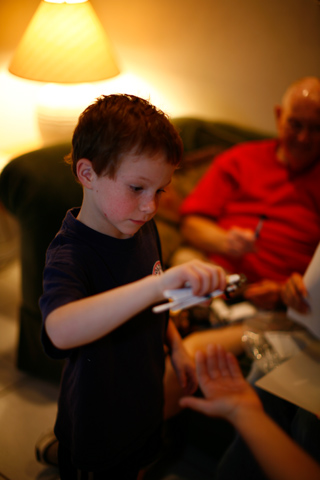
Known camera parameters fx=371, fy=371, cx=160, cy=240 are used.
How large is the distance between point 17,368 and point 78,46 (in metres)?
1.08

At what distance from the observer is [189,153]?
175cm

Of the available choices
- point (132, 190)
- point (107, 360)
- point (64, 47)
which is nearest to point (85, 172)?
point (132, 190)

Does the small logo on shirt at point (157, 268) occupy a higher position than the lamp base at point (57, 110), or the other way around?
the lamp base at point (57, 110)

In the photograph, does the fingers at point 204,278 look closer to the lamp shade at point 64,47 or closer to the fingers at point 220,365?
the fingers at point 220,365

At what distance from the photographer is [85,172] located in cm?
56

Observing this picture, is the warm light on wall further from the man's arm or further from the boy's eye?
the man's arm

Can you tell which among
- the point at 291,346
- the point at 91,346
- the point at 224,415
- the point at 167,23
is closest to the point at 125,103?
the point at 91,346

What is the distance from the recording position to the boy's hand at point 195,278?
457mm

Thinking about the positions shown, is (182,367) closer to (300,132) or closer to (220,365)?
(220,365)

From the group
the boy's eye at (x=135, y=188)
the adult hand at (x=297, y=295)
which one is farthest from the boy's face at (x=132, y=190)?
the adult hand at (x=297, y=295)

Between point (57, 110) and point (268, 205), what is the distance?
0.87 metres

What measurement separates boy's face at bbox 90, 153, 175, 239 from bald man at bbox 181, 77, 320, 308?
0.78 metres

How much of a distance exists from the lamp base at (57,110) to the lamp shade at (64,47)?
0.13ft

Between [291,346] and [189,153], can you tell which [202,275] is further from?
[189,153]
